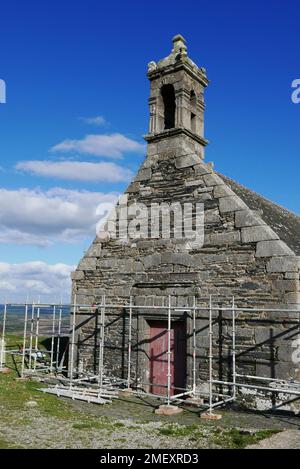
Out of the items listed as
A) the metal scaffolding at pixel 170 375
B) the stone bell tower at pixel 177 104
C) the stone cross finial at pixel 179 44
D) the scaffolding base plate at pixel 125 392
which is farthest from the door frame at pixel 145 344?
the stone cross finial at pixel 179 44

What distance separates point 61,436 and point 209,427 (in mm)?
2775

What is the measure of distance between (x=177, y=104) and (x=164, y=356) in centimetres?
735

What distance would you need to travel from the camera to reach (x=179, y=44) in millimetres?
13383

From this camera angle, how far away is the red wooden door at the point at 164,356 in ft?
36.1

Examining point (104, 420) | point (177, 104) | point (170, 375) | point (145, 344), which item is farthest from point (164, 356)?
point (177, 104)

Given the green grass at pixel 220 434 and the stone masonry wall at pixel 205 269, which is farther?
the stone masonry wall at pixel 205 269

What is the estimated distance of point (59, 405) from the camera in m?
9.84

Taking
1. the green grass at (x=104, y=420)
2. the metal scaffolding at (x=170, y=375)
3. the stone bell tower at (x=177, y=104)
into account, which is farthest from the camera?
the stone bell tower at (x=177, y=104)

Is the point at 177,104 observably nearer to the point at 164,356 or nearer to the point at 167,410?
the point at 164,356

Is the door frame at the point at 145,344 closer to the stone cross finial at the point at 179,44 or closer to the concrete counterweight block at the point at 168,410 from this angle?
the concrete counterweight block at the point at 168,410

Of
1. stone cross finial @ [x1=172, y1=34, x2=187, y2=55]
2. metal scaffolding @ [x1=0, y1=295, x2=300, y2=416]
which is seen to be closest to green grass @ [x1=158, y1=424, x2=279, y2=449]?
metal scaffolding @ [x1=0, y1=295, x2=300, y2=416]

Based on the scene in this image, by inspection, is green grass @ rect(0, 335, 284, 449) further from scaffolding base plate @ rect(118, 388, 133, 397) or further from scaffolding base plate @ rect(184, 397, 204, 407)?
scaffolding base plate @ rect(184, 397, 204, 407)
